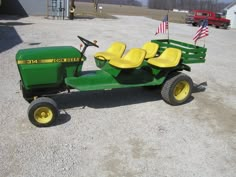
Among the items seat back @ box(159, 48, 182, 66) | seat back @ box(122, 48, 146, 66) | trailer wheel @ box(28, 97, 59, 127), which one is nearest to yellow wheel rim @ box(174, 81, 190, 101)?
seat back @ box(159, 48, 182, 66)

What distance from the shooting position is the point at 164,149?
4.15 meters

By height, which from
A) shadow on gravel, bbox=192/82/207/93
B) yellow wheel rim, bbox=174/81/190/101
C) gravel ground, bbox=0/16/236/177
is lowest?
gravel ground, bbox=0/16/236/177

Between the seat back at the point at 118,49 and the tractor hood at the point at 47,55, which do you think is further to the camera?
the seat back at the point at 118,49

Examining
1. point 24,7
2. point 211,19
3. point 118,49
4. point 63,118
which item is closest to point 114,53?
point 118,49

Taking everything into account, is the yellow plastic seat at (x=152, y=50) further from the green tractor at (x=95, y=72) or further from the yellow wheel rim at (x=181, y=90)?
the yellow wheel rim at (x=181, y=90)

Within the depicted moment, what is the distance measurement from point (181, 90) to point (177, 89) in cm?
10

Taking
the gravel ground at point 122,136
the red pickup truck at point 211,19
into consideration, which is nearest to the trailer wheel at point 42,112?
the gravel ground at point 122,136

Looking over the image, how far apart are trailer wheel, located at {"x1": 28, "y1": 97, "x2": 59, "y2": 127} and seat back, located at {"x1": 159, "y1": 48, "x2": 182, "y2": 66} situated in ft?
7.55

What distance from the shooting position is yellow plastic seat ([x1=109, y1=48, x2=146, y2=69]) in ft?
16.5

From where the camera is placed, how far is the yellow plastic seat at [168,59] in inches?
212

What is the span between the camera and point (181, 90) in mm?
5934

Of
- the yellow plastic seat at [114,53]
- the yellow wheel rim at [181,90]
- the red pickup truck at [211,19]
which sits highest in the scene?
the red pickup truck at [211,19]

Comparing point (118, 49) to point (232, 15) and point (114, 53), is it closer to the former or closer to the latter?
point (114, 53)

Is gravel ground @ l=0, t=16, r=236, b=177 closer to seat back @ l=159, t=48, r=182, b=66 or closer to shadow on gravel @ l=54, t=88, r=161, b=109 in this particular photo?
shadow on gravel @ l=54, t=88, r=161, b=109
